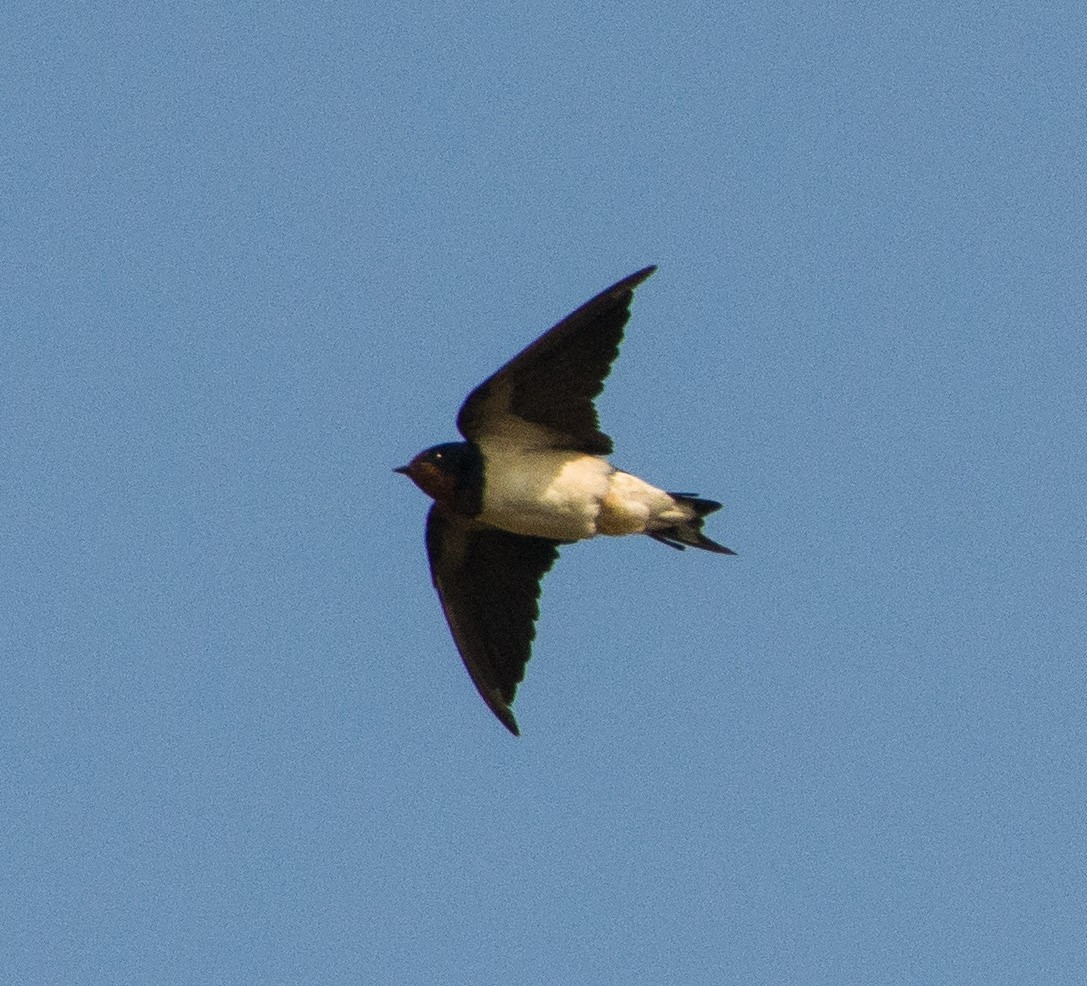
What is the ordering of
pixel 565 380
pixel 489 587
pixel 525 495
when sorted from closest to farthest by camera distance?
pixel 565 380, pixel 525 495, pixel 489 587

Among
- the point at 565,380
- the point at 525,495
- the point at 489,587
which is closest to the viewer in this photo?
the point at 565,380

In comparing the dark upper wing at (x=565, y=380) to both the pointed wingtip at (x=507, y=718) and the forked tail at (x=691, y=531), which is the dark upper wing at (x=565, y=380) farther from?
the pointed wingtip at (x=507, y=718)

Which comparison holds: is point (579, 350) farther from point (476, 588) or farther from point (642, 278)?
point (476, 588)

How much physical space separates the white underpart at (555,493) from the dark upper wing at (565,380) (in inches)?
3.9

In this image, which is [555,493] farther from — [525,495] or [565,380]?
[565,380]

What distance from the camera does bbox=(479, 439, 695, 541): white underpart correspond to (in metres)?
12.2

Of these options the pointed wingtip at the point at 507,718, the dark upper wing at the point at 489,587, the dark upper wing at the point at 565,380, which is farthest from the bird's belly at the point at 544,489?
the pointed wingtip at the point at 507,718

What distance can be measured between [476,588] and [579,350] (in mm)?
1482

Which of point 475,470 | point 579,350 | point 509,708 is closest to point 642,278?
point 579,350

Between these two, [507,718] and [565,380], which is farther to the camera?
[507,718]

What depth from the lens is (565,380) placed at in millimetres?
12086

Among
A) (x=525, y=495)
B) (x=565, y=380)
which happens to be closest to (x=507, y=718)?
(x=525, y=495)

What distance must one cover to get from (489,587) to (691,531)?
102cm

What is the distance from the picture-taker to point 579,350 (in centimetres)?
1195
